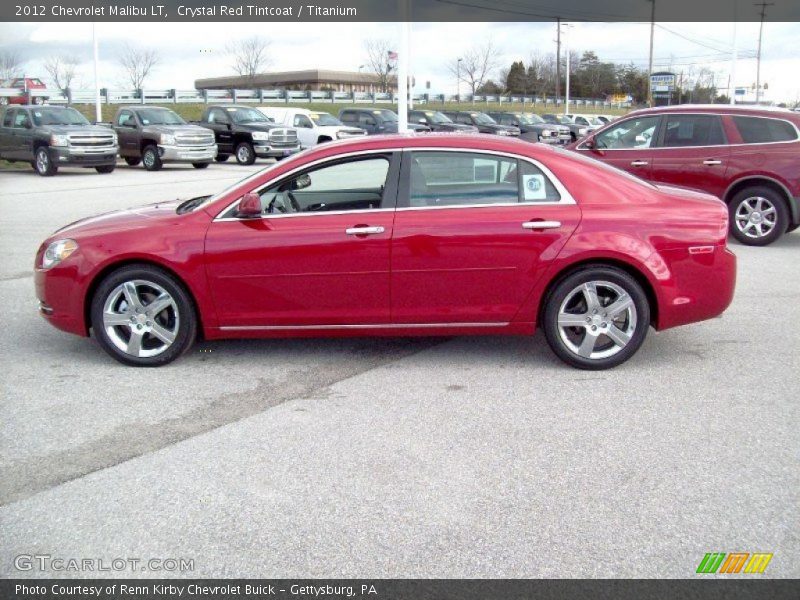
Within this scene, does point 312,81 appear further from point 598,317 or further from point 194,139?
point 598,317

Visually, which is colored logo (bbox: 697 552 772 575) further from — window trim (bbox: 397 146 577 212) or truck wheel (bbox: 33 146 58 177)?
truck wheel (bbox: 33 146 58 177)

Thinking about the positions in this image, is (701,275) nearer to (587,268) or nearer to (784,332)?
(587,268)

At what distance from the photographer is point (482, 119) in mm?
39125

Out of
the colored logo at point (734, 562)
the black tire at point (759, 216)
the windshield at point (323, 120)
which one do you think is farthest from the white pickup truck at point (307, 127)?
the colored logo at point (734, 562)

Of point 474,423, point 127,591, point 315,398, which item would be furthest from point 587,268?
point 127,591

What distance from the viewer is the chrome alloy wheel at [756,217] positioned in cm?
1131

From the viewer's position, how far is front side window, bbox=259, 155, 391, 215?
5.95m

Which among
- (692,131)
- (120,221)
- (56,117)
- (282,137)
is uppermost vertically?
(56,117)

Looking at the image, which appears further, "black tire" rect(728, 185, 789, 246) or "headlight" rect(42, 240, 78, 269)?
"black tire" rect(728, 185, 789, 246)

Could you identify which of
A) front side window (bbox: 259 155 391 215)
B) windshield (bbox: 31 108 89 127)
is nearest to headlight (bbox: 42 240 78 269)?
front side window (bbox: 259 155 391 215)

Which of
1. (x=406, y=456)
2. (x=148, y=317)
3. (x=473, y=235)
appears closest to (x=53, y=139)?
(x=148, y=317)

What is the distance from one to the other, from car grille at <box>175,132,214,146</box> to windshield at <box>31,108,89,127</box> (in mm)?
2634

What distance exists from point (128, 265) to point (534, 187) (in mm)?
2878

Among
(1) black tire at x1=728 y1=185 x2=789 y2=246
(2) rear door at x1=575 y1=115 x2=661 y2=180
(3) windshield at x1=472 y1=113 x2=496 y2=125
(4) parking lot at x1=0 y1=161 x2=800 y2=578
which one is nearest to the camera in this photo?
(4) parking lot at x1=0 y1=161 x2=800 y2=578
